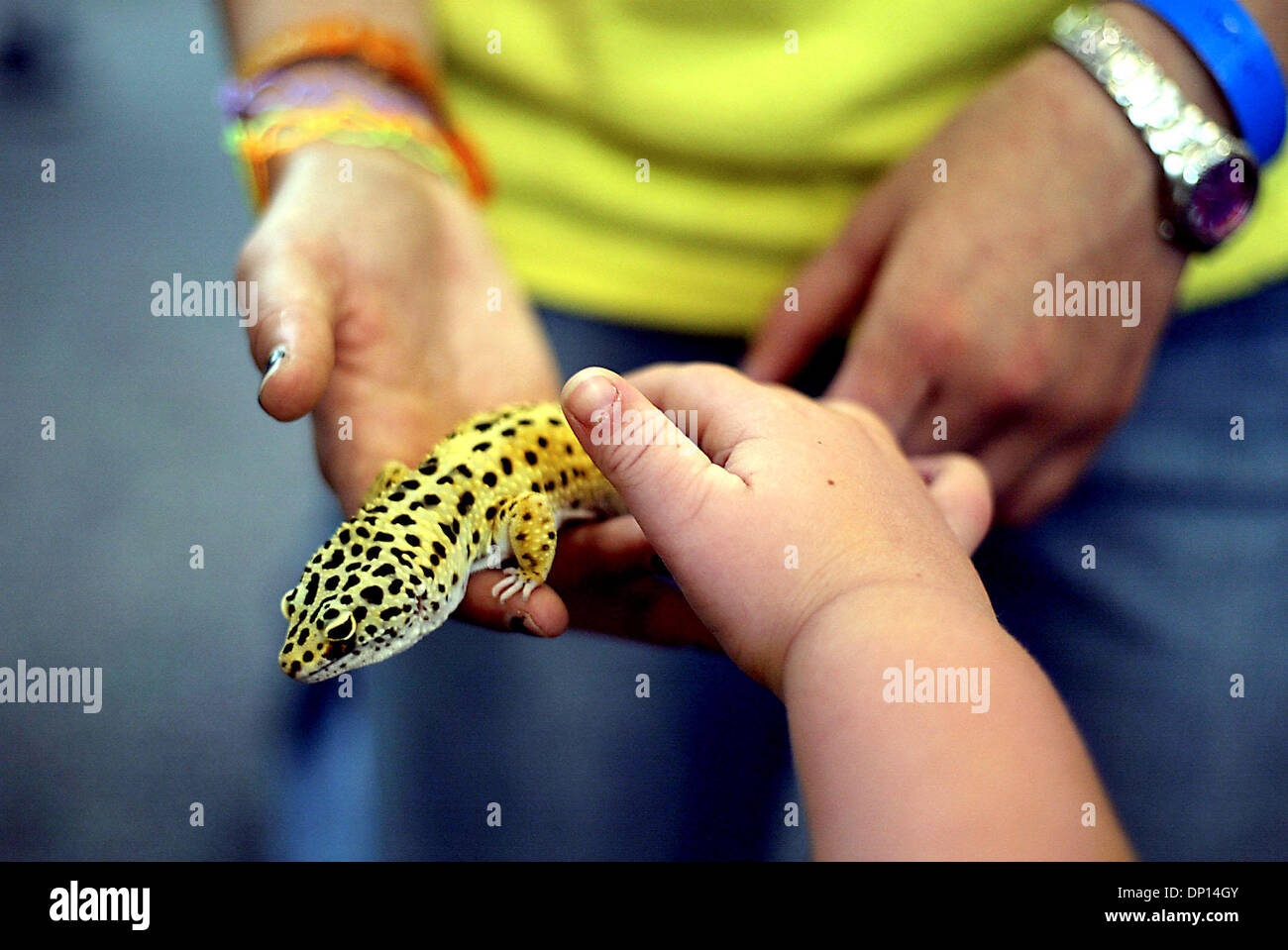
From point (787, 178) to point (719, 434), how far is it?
2.64 ft

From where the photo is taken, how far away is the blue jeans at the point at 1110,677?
4.37 feet

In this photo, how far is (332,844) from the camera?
1.79 m

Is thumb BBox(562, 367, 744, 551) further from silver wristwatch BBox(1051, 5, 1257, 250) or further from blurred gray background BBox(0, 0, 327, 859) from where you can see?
silver wristwatch BBox(1051, 5, 1257, 250)

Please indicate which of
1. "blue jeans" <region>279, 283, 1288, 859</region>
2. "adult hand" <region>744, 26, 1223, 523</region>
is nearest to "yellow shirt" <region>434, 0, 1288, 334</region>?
"adult hand" <region>744, 26, 1223, 523</region>

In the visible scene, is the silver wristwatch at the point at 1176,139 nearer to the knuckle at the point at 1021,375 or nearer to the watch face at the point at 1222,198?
the watch face at the point at 1222,198

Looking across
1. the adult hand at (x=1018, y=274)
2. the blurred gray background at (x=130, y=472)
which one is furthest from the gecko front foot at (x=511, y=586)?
the adult hand at (x=1018, y=274)

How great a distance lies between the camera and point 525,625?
41.4 inches

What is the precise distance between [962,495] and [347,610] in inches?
32.0

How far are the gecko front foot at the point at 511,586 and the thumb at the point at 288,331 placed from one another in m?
0.31

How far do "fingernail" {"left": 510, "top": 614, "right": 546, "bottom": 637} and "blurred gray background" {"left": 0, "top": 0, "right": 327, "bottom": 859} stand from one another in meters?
0.44
